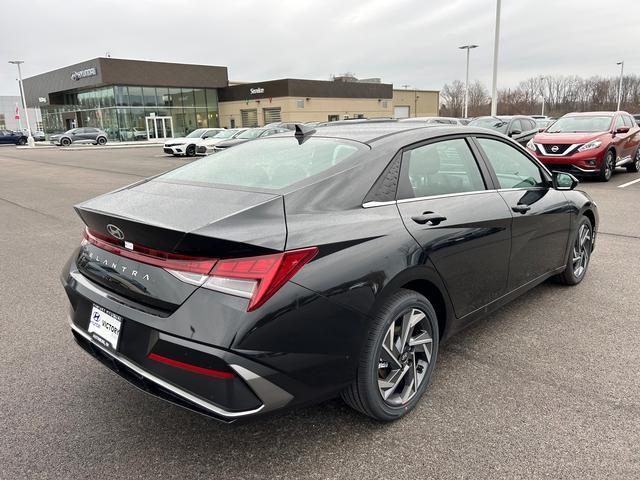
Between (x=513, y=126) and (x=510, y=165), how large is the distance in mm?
13257

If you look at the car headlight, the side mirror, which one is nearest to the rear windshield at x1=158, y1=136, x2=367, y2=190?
the side mirror

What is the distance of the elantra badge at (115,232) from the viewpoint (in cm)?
236

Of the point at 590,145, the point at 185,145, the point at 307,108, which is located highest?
the point at 307,108

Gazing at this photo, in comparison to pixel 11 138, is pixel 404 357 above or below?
→ below

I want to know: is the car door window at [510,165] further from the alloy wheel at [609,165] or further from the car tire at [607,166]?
the alloy wheel at [609,165]

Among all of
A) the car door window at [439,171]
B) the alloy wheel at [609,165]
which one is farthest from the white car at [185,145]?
the car door window at [439,171]

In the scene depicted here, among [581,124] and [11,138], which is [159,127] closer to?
[11,138]

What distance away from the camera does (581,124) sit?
42.1ft

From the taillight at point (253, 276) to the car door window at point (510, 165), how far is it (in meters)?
2.10

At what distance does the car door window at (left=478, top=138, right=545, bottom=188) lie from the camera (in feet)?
11.8

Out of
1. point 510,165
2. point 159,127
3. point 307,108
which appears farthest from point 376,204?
point 159,127

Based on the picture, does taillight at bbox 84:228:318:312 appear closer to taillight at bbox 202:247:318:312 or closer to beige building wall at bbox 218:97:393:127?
taillight at bbox 202:247:318:312

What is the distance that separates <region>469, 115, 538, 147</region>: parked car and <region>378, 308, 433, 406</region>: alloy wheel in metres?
13.5

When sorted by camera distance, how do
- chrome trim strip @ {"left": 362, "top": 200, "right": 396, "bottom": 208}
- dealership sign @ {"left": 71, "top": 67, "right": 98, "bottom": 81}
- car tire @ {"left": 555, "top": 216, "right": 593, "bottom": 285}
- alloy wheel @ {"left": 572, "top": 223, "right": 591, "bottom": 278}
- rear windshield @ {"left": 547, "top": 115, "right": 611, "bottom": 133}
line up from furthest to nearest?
dealership sign @ {"left": 71, "top": 67, "right": 98, "bottom": 81}, rear windshield @ {"left": 547, "top": 115, "right": 611, "bottom": 133}, alloy wheel @ {"left": 572, "top": 223, "right": 591, "bottom": 278}, car tire @ {"left": 555, "top": 216, "right": 593, "bottom": 285}, chrome trim strip @ {"left": 362, "top": 200, "right": 396, "bottom": 208}
